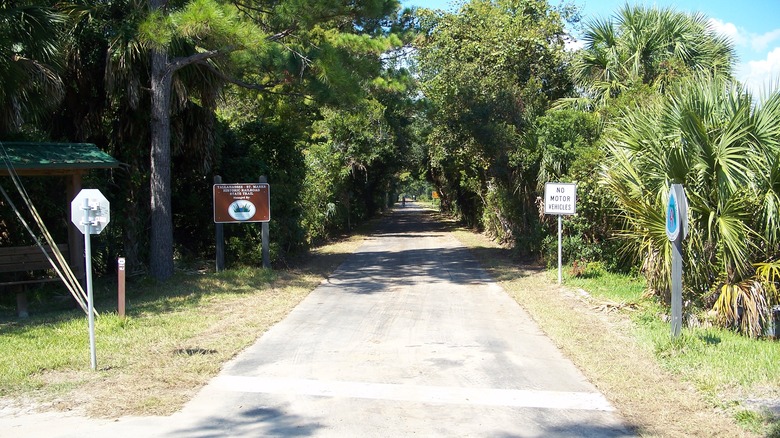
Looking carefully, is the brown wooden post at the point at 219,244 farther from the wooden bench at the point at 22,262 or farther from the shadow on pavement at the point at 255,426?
the shadow on pavement at the point at 255,426

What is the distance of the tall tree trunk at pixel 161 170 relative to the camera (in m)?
13.7

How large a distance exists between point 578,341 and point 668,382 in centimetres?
192

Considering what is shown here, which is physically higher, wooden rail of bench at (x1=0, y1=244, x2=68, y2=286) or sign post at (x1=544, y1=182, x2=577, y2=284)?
sign post at (x1=544, y1=182, x2=577, y2=284)

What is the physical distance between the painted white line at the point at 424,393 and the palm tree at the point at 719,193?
11.5 feet

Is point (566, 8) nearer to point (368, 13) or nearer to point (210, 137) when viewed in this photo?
point (368, 13)

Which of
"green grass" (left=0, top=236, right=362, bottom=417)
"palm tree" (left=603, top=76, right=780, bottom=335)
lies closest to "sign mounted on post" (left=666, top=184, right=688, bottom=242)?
"palm tree" (left=603, top=76, right=780, bottom=335)

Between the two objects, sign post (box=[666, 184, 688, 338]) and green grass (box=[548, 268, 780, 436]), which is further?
sign post (box=[666, 184, 688, 338])

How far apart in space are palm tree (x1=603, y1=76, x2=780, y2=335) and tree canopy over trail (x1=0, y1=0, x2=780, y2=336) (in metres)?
0.03

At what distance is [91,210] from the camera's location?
7.48m

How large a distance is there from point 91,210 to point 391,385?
394 cm

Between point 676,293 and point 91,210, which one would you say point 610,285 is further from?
point 91,210

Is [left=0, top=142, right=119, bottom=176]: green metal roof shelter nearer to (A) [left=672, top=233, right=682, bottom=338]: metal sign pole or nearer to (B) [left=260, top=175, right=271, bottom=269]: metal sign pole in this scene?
(B) [left=260, top=175, right=271, bottom=269]: metal sign pole

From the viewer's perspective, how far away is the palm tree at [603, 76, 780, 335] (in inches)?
340

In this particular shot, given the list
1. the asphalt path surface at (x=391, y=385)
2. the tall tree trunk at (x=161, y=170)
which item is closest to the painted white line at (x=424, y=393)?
the asphalt path surface at (x=391, y=385)
